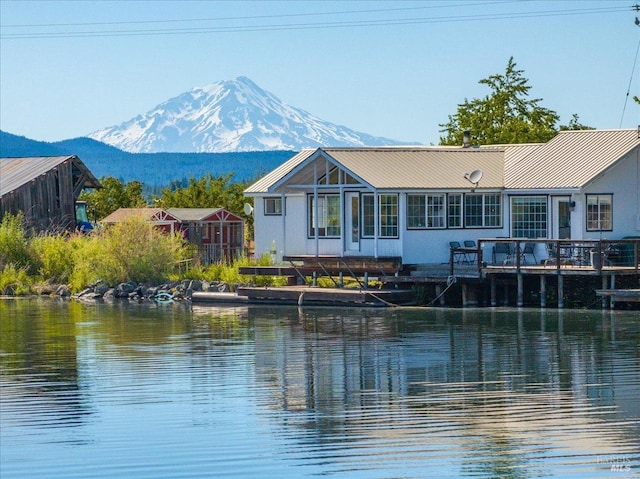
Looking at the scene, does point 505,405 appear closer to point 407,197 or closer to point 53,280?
point 407,197

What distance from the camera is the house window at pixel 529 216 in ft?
145

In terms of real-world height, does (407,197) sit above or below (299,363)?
above

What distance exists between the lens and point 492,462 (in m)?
17.9

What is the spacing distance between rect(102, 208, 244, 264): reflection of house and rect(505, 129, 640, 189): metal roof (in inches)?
641

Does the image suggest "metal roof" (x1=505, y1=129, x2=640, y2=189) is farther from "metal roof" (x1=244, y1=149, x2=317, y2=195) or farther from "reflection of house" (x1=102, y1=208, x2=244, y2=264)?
"reflection of house" (x1=102, y1=208, x2=244, y2=264)

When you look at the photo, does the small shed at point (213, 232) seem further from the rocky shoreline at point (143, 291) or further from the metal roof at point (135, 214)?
the rocky shoreline at point (143, 291)

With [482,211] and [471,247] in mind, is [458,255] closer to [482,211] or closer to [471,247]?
[471,247]

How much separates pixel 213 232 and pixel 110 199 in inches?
812

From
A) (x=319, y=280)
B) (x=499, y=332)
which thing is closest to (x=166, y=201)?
(x=319, y=280)

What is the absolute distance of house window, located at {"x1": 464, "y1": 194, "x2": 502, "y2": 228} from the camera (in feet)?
145

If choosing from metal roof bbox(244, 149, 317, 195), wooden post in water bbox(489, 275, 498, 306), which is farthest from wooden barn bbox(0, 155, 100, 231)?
wooden post in water bbox(489, 275, 498, 306)

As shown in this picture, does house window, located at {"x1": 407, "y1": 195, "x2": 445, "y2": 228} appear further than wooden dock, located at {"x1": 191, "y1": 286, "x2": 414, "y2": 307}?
Yes

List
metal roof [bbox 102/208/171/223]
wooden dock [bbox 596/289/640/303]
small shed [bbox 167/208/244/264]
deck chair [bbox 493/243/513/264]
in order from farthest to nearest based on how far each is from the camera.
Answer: small shed [bbox 167/208/244/264]
metal roof [bbox 102/208/171/223]
deck chair [bbox 493/243/513/264]
wooden dock [bbox 596/289/640/303]

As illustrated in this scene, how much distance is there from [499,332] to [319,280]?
12.4 m
